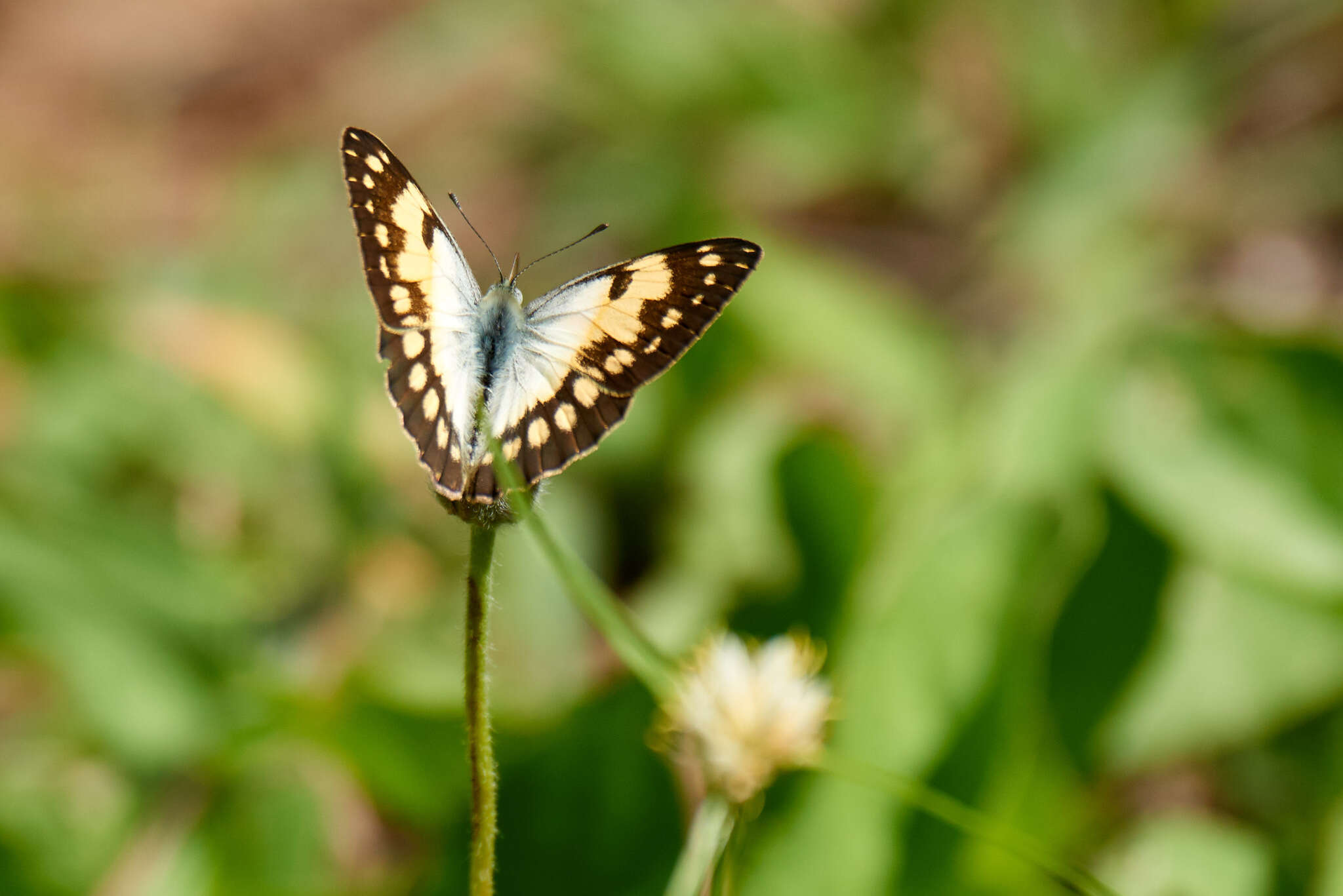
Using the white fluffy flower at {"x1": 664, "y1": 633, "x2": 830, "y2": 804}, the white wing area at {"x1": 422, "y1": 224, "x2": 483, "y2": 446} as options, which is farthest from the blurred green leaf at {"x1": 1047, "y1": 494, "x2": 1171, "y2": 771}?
the white wing area at {"x1": 422, "y1": 224, "x2": 483, "y2": 446}

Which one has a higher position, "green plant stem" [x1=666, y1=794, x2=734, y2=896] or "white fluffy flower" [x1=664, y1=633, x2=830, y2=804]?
"white fluffy flower" [x1=664, y1=633, x2=830, y2=804]

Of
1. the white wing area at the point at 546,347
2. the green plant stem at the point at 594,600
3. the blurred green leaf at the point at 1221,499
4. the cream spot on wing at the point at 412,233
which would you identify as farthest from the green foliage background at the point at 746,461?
Answer: the cream spot on wing at the point at 412,233

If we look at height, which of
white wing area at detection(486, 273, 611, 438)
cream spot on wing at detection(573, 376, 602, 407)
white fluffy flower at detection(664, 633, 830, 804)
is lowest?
white fluffy flower at detection(664, 633, 830, 804)

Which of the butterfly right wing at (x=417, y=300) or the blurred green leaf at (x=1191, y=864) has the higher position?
the butterfly right wing at (x=417, y=300)

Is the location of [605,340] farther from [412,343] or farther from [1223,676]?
[1223,676]

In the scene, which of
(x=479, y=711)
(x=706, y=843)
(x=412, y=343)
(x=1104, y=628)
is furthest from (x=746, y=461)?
(x=479, y=711)

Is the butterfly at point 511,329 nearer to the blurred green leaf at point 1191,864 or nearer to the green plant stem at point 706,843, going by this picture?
the green plant stem at point 706,843

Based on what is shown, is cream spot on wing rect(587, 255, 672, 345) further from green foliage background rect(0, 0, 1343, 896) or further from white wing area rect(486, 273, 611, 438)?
green foliage background rect(0, 0, 1343, 896)
